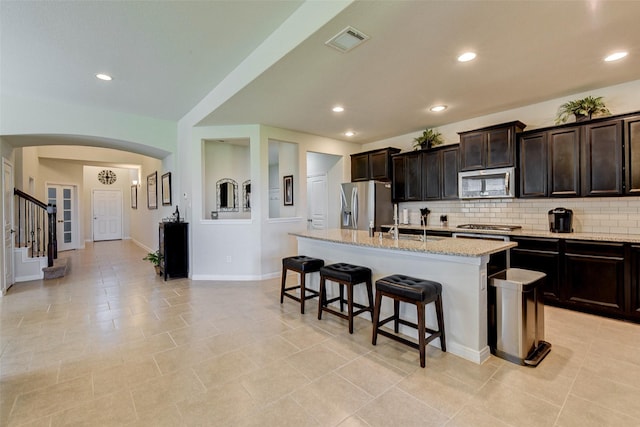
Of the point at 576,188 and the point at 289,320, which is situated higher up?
the point at 576,188

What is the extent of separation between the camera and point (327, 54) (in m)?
2.58

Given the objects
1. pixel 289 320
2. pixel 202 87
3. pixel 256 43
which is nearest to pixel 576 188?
pixel 289 320

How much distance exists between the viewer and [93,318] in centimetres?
335

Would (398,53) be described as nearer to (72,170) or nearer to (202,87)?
(202,87)

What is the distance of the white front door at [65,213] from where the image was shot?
28.5ft

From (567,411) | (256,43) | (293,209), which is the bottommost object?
(567,411)

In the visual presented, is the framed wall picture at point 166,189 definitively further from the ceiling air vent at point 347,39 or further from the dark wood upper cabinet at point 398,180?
the ceiling air vent at point 347,39

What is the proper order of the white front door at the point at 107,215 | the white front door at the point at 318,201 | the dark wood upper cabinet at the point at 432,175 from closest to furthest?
1. the dark wood upper cabinet at the point at 432,175
2. the white front door at the point at 318,201
3. the white front door at the point at 107,215

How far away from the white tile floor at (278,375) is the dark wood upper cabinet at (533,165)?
5.07 ft

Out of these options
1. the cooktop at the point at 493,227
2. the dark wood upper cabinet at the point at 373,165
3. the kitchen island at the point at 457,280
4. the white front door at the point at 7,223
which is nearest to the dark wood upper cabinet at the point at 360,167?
the dark wood upper cabinet at the point at 373,165

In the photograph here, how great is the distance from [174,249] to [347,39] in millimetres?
4459

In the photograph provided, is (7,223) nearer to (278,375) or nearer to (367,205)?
(278,375)

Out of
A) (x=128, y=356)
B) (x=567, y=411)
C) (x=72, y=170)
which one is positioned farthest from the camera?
(x=72, y=170)

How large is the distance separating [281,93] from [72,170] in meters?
9.09
